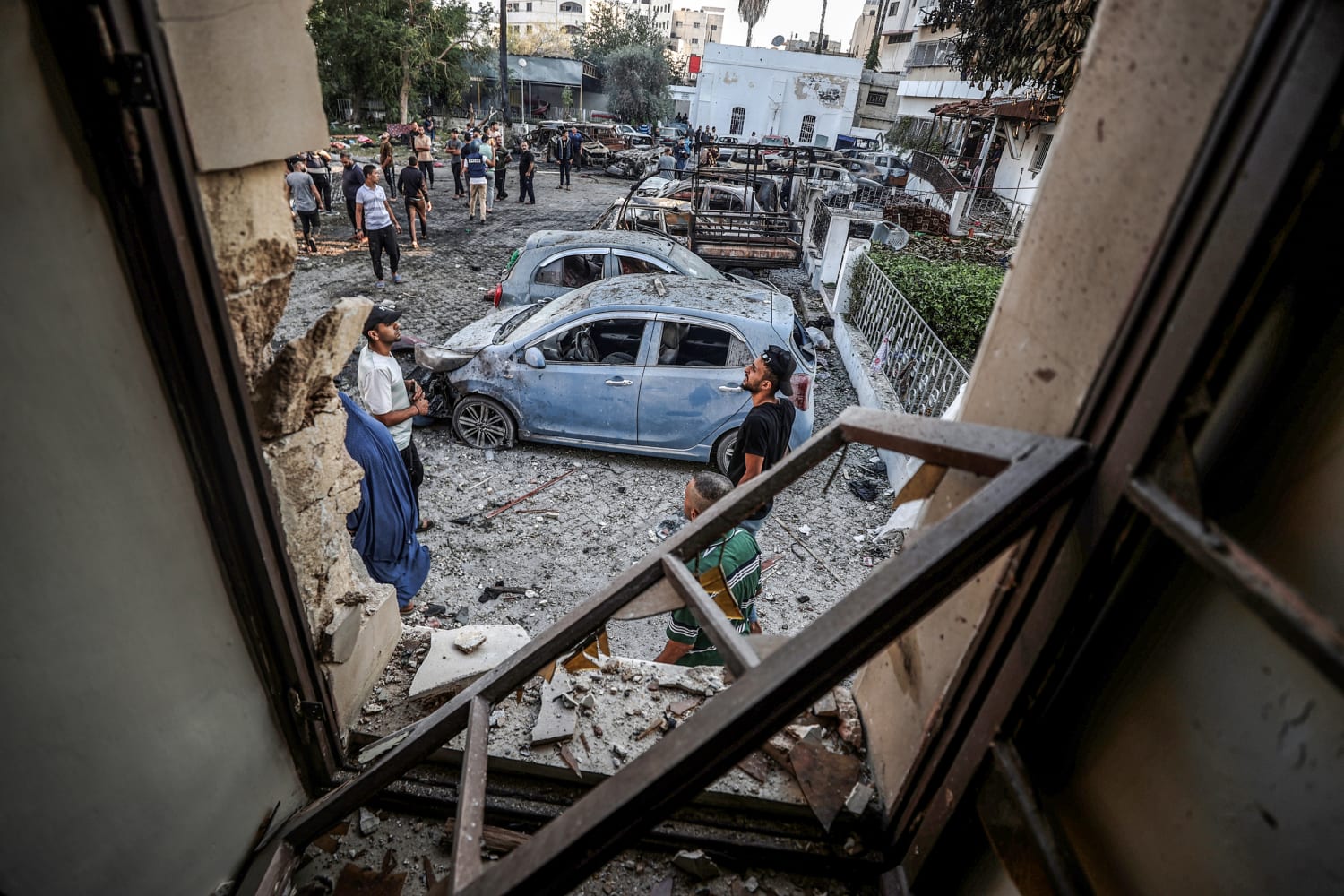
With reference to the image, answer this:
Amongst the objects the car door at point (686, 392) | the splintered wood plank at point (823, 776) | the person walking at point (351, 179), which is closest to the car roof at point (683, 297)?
the car door at point (686, 392)

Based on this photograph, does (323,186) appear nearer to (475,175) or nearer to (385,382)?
(475,175)

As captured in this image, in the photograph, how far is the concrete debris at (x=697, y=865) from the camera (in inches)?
77.8

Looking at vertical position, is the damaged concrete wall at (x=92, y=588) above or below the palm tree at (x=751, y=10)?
below

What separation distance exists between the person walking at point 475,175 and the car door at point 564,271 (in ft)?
28.0

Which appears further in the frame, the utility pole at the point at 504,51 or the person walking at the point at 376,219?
the utility pole at the point at 504,51

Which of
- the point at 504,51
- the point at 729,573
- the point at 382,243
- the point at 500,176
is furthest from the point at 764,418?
the point at 504,51

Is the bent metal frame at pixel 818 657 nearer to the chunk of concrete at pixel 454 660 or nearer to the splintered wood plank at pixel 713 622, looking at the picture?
the splintered wood plank at pixel 713 622

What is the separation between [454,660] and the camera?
2.64 m

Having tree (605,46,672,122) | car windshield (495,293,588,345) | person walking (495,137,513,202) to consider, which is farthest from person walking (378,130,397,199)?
tree (605,46,672,122)

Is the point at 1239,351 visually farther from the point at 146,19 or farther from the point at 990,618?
the point at 146,19

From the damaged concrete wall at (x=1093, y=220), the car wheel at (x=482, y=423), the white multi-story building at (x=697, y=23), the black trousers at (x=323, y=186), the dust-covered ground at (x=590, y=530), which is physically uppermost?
the white multi-story building at (x=697, y=23)

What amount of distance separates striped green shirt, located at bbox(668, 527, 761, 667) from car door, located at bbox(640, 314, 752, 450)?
266 centimetres

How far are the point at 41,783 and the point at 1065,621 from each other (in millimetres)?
2260

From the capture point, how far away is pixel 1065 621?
135 centimetres
